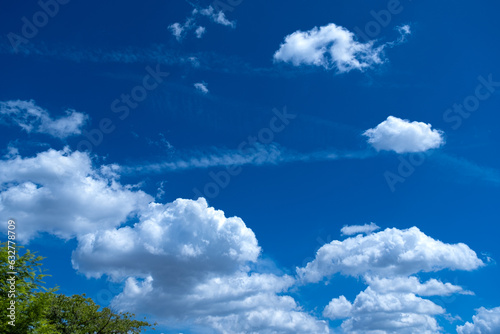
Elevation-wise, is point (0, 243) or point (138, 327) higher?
point (138, 327)

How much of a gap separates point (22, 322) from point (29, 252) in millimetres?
3901

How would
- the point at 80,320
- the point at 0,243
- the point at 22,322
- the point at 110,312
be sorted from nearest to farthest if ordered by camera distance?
the point at 22,322
the point at 0,243
the point at 80,320
the point at 110,312

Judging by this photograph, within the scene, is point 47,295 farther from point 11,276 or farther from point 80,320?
point 80,320

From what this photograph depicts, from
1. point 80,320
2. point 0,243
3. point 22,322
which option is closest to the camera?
point 22,322

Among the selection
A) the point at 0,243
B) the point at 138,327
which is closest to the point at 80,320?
the point at 138,327

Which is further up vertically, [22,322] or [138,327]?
[138,327]

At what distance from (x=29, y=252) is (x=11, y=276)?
1629 mm

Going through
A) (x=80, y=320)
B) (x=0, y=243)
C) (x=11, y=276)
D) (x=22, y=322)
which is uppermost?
(x=80, y=320)

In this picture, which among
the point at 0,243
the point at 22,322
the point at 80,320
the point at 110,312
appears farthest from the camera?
the point at 110,312

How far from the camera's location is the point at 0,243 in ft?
85.7

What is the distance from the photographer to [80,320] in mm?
61781

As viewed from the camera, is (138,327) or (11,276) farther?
(138,327)

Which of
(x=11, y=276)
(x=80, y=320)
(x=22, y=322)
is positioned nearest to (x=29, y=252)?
(x=11, y=276)

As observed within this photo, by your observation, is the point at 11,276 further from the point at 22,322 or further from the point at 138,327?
the point at 138,327
